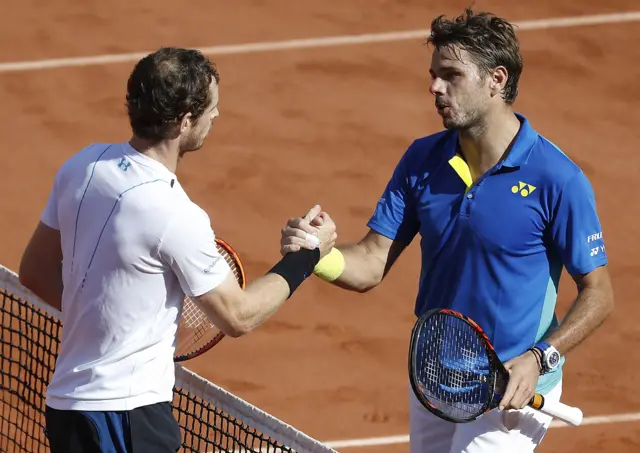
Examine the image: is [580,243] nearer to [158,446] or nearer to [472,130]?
[472,130]

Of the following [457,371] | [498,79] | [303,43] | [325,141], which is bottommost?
[325,141]

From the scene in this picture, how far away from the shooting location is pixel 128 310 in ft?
13.3

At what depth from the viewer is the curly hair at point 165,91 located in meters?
4.07

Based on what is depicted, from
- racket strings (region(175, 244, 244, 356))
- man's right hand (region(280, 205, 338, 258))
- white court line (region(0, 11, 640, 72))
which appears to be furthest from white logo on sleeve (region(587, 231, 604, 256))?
white court line (region(0, 11, 640, 72))

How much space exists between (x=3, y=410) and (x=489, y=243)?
11.4 feet

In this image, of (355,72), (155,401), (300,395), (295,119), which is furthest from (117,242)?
(355,72)

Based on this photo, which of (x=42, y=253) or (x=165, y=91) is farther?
(x=42, y=253)

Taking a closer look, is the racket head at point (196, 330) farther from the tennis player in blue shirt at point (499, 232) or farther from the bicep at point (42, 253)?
the bicep at point (42, 253)

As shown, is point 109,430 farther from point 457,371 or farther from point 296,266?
point 457,371

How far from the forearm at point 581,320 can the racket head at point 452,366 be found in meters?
0.28

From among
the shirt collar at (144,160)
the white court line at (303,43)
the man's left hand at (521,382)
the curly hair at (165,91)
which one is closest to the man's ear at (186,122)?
the curly hair at (165,91)

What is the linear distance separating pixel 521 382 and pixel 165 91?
1.72 meters

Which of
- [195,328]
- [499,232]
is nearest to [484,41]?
[499,232]

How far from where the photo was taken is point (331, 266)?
17.0 feet
